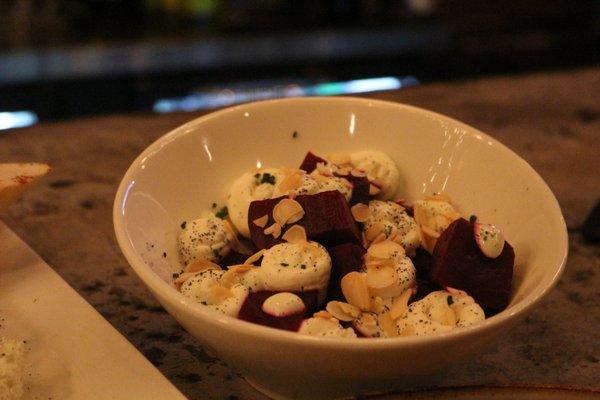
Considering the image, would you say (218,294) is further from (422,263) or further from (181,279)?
(422,263)

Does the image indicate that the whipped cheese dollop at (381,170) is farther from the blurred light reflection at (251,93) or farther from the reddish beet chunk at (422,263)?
the blurred light reflection at (251,93)

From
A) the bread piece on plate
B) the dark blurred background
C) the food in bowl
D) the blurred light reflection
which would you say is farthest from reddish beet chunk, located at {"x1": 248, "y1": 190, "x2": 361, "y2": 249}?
the blurred light reflection

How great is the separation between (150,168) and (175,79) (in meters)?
1.51

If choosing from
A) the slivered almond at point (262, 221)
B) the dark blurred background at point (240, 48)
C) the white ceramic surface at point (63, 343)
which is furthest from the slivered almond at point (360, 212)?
the dark blurred background at point (240, 48)

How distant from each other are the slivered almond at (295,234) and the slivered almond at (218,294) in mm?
79

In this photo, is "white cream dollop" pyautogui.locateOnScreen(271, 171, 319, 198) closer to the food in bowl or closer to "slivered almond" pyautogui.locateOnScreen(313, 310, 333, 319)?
the food in bowl

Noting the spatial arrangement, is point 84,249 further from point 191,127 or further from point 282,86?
point 282,86

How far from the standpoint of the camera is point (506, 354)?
0.82 meters

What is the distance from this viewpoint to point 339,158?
0.91 m

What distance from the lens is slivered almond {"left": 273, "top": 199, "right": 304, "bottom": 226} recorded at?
739 mm

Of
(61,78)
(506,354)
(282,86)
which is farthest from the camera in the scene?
(282,86)

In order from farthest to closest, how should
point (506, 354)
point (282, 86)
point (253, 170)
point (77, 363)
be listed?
point (282, 86) < point (253, 170) < point (506, 354) < point (77, 363)

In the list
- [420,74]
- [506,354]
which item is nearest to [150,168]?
[506,354]

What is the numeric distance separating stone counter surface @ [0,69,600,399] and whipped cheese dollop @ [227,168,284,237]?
0.14 m
